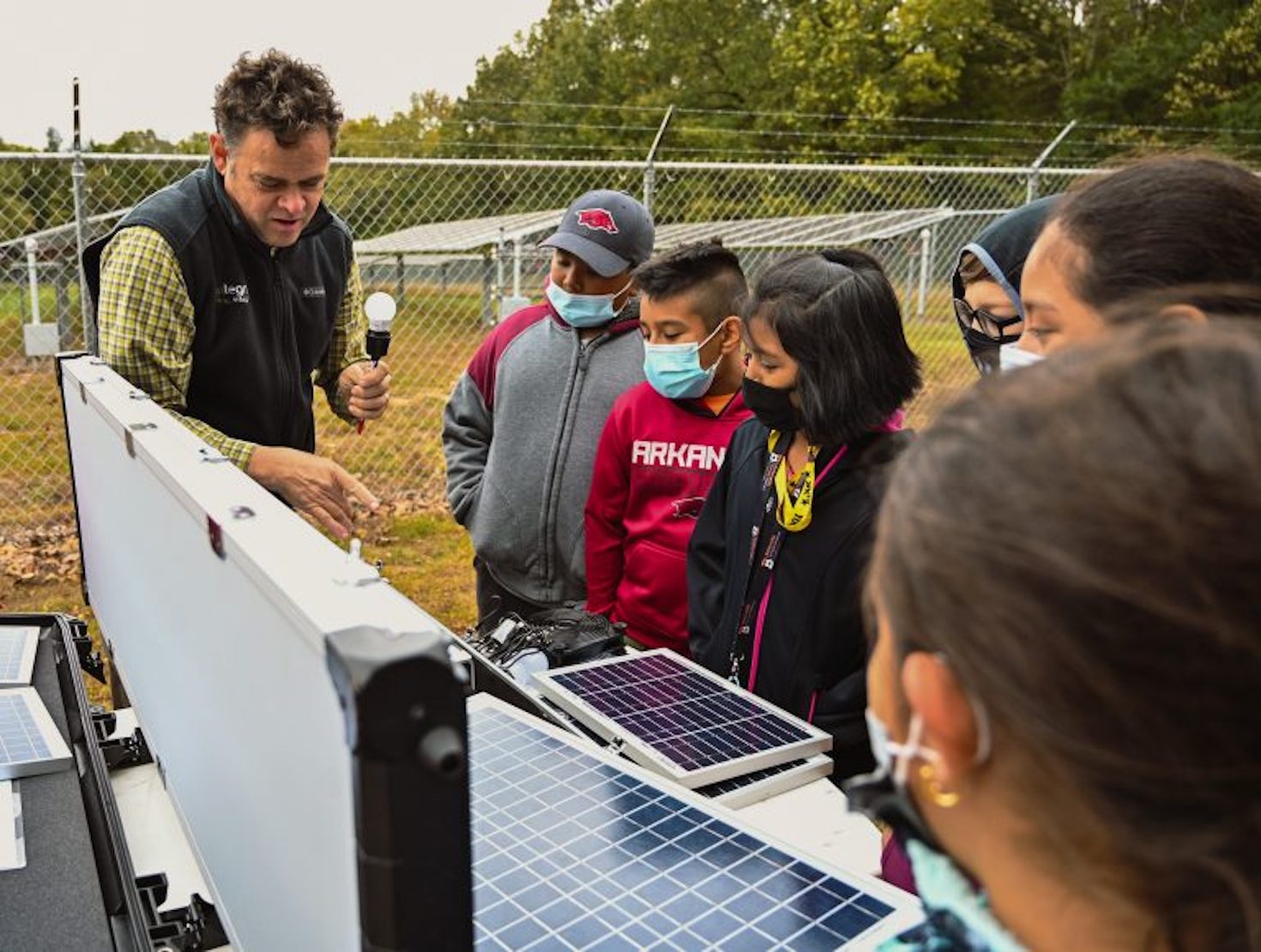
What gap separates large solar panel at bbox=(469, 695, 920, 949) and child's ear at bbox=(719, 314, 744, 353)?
72.6 inches

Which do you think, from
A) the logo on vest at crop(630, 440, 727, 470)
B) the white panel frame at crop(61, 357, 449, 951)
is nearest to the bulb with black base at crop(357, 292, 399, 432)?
the logo on vest at crop(630, 440, 727, 470)

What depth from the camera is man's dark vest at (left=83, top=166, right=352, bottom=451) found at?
2.95 meters

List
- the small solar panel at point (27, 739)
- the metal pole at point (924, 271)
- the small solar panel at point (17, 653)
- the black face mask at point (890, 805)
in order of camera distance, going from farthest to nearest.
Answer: the metal pole at point (924, 271) < the small solar panel at point (17, 653) < the small solar panel at point (27, 739) < the black face mask at point (890, 805)

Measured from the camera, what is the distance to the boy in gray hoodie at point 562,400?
351cm

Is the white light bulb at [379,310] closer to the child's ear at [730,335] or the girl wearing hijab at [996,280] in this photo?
the child's ear at [730,335]

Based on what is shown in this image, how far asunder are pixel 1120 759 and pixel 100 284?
2.81 m

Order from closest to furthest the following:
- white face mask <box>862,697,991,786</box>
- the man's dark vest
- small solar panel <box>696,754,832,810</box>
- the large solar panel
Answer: white face mask <box>862,697,991,786</box>, the large solar panel, small solar panel <box>696,754,832,810</box>, the man's dark vest

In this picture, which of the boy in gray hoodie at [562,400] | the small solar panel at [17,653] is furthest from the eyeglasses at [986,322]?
the small solar panel at [17,653]

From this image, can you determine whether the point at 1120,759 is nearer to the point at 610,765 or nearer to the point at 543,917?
the point at 543,917

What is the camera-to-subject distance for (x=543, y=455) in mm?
3539

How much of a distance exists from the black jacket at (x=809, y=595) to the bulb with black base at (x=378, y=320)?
3.19 feet

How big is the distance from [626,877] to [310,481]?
1374 mm

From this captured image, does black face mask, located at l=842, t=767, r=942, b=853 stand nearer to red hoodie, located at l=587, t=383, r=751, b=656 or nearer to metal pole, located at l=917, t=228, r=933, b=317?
red hoodie, located at l=587, t=383, r=751, b=656

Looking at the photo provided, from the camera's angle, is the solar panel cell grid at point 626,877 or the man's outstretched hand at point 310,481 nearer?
the solar panel cell grid at point 626,877
